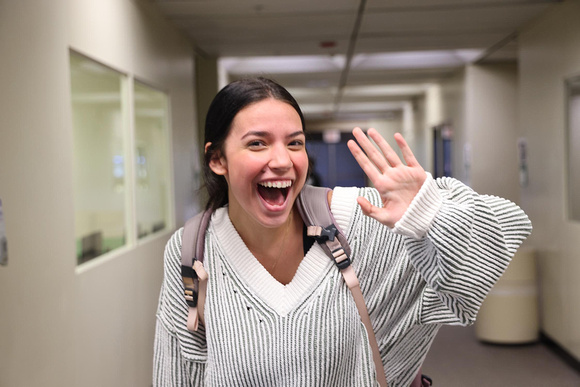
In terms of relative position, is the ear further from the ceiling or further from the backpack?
the ceiling

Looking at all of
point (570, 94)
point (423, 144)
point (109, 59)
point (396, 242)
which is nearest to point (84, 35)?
point (109, 59)

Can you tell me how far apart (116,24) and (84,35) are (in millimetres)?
683

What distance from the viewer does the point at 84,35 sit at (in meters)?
3.55

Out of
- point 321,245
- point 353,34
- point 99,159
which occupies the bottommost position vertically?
point 321,245

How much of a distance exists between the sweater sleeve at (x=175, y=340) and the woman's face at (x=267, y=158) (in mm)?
281

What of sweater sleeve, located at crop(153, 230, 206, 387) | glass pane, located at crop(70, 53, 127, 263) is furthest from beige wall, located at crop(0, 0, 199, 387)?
sweater sleeve, located at crop(153, 230, 206, 387)

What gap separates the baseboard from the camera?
203 inches

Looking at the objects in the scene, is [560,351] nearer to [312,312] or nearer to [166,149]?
[166,149]

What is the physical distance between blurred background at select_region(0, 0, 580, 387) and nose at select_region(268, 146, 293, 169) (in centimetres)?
31

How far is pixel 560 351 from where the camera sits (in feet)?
18.1

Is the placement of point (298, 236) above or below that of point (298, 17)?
below

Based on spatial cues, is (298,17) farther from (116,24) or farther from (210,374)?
(210,374)

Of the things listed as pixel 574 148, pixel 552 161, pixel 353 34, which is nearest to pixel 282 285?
pixel 574 148

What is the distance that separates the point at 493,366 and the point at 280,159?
4.52m
